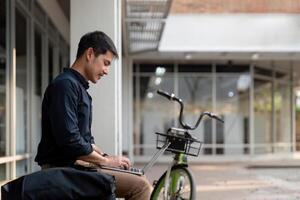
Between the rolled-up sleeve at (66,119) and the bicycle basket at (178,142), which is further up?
the rolled-up sleeve at (66,119)

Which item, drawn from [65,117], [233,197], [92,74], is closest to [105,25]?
[92,74]

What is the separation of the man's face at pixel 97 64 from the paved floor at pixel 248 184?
570 centimetres

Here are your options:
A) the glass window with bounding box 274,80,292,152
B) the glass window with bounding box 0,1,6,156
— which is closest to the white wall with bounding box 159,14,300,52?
the glass window with bounding box 274,80,292,152

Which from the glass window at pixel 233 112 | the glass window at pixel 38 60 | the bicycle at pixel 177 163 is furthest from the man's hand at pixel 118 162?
the glass window at pixel 233 112

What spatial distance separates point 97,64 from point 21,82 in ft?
18.6

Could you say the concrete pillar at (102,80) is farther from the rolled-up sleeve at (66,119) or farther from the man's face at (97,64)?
the rolled-up sleeve at (66,119)

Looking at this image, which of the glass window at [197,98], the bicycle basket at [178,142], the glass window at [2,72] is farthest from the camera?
the glass window at [197,98]

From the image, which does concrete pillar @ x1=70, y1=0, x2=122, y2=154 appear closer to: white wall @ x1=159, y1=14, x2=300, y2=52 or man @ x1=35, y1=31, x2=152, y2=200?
man @ x1=35, y1=31, x2=152, y2=200

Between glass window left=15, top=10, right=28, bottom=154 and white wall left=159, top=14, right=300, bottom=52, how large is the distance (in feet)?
26.1

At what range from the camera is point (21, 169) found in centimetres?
802

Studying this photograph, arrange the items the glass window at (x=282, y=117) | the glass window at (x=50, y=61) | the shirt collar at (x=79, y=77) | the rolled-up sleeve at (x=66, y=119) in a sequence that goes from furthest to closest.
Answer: the glass window at (x=282, y=117)
the glass window at (x=50, y=61)
the shirt collar at (x=79, y=77)
the rolled-up sleeve at (x=66, y=119)

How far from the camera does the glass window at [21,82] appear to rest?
7797 millimetres

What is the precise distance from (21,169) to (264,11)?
11.2 meters

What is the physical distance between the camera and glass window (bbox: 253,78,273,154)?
1845cm
